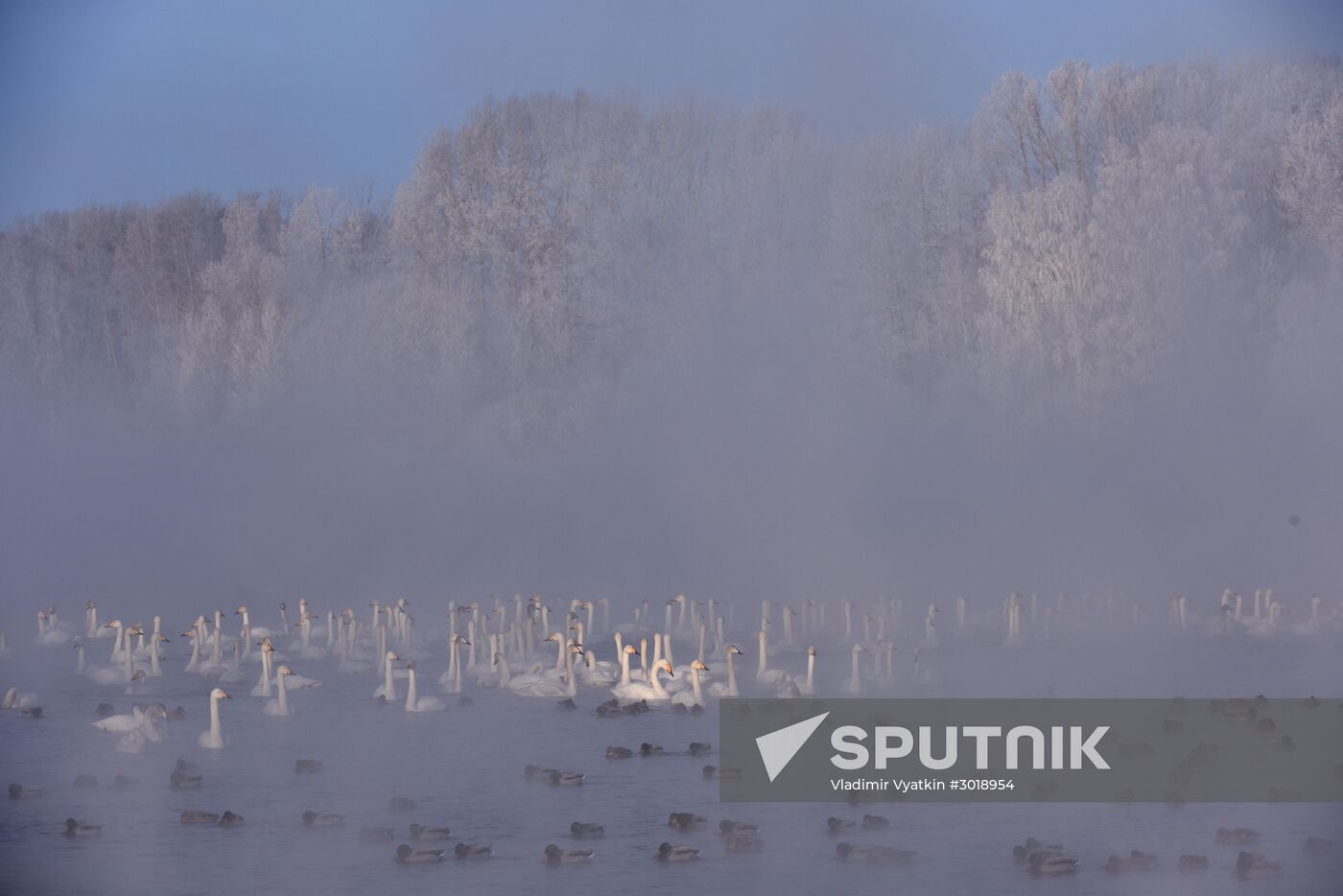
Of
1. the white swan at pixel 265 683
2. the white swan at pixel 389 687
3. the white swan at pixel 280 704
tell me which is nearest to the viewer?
the white swan at pixel 280 704

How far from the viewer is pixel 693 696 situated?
65.5 feet

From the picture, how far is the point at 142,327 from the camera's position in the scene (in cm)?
4828

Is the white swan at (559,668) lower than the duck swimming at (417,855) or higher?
lower

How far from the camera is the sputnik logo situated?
1664 centimetres

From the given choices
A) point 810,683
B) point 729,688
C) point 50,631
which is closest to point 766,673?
point 810,683

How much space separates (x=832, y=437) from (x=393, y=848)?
26.1m

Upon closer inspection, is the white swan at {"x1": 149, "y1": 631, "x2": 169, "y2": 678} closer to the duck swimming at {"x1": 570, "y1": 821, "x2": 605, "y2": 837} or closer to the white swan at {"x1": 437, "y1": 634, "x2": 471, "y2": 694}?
the white swan at {"x1": 437, "y1": 634, "x2": 471, "y2": 694}

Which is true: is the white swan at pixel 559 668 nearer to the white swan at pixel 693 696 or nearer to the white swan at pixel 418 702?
the white swan at pixel 418 702

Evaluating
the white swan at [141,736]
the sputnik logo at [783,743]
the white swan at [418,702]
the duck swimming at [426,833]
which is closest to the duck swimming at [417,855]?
the duck swimming at [426,833]

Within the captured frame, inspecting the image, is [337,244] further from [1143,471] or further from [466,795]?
[466,795]

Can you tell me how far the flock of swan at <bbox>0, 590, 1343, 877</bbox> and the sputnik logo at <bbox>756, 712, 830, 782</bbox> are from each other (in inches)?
26.9

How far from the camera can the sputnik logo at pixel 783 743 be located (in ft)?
54.6

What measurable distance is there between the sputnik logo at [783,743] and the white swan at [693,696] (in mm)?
1738

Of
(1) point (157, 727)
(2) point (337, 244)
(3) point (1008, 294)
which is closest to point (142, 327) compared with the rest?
(2) point (337, 244)
